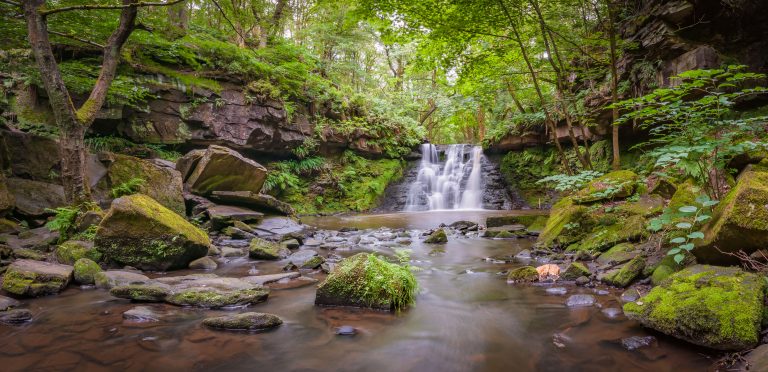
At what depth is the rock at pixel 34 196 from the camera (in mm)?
6952

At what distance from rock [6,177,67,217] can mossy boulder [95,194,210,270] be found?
3.48 metres

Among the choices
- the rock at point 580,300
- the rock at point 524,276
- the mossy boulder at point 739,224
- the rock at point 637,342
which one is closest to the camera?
the rock at point 637,342

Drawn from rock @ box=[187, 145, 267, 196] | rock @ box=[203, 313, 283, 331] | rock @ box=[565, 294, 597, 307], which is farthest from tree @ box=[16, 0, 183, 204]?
rock @ box=[565, 294, 597, 307]

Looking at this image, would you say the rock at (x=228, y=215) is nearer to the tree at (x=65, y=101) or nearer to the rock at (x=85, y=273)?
the tree at (x=65, y=101)

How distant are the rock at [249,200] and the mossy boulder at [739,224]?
906 cm

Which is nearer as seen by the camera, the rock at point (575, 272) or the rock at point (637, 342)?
the rock at point (637, 342)

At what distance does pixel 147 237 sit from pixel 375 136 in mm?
14272

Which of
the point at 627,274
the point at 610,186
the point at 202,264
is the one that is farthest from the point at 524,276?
the point at 202,264

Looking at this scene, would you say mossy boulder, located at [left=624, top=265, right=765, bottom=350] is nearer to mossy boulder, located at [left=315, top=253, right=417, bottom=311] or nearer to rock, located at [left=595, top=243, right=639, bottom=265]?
rock, located at [left=595, top=243, right=639, bottom=265]

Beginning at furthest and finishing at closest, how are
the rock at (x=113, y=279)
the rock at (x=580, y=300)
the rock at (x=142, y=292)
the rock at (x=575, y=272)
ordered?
the rock at (x=575, y=272) → the rock at (x=113, y=279) → the rock at (x=142, y=292) → the rock at (x=580, y=300)

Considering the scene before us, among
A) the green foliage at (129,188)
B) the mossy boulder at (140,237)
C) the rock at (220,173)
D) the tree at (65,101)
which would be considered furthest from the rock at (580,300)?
the rock at (220,173)

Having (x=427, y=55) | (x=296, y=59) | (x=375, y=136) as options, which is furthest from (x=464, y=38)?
(x=375, y=136)

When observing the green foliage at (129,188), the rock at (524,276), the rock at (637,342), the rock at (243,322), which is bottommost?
the rock at (524,276)

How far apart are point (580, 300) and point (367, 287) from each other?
2128 millimetres
